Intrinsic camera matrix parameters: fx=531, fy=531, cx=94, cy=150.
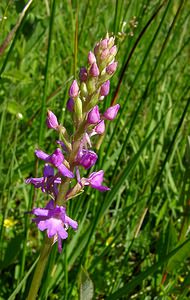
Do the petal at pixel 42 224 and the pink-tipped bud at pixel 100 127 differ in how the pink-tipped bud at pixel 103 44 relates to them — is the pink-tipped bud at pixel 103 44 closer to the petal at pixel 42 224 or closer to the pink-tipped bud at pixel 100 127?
the pink-tipped bud at pixel 100 127

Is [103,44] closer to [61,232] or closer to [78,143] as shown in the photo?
[78,143]

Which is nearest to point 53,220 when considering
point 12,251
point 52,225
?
point 52,225

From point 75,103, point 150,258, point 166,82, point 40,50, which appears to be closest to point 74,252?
point 150,258

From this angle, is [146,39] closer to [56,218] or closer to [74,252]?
[74,252]

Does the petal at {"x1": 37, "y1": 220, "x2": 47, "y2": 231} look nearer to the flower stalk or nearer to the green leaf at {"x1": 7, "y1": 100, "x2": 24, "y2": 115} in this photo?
the flower stalk

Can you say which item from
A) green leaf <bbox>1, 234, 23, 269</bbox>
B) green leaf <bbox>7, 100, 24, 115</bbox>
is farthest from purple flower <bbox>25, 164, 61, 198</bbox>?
green leaf <bbox>7, 100, 24, 115</bbox>

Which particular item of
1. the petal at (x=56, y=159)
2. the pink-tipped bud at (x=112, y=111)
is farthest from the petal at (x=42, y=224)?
the pink-tipped bud at (x=112, y=111)
